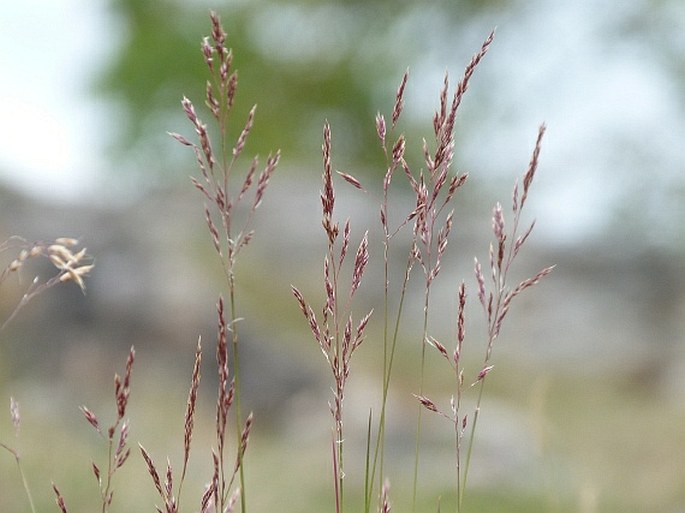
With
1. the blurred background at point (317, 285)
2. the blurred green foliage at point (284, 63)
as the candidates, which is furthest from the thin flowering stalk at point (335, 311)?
the blurred green foliage at point (284, 63)

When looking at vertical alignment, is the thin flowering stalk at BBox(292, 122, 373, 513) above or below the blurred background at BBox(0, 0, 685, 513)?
below

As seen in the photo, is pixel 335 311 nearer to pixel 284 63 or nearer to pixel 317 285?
pixel 317 285

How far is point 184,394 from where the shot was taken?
10773 millimetres

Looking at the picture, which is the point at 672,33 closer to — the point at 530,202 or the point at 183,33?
the point at 530,202

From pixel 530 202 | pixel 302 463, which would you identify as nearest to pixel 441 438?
pixel 302 463

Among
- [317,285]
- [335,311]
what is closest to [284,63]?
[317,285]

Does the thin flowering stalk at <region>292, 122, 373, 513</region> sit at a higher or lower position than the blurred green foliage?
lower

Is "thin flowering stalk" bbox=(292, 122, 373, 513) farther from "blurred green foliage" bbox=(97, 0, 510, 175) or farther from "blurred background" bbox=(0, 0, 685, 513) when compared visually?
"blurred green foliage" bbox=(97, 0, 510, 175)

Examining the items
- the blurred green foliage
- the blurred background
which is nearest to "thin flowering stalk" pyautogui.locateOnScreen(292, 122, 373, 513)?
the blurred background

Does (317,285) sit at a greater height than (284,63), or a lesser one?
lesser

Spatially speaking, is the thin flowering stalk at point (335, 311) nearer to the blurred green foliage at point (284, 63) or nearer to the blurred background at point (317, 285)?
the blurred background at point (317, 285)

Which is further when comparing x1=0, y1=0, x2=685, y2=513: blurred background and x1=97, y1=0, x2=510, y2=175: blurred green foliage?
x1=97, y1=0, x2=510, y2=175: blurred green foliage

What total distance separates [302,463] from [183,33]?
591 inches

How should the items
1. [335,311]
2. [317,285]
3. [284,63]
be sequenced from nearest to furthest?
1. [335,311]
2. [317,285]
3. [284,63]
